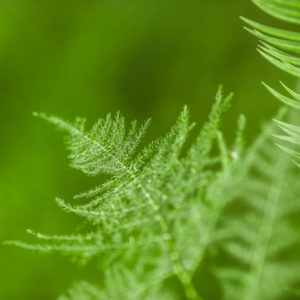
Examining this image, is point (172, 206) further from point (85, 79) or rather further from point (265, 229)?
point (85, 79)

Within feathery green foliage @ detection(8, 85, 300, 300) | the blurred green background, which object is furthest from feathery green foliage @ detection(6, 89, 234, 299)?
the blurred green background

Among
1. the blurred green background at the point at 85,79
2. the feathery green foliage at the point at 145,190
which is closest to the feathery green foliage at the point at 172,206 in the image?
the feathery green foliage at the point at 145,190

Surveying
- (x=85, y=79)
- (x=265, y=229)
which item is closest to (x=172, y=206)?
(x=265, y=229)

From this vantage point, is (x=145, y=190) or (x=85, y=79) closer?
(x=145, y=190)

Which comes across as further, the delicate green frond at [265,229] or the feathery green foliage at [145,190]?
the delicate green frond at [265,229]

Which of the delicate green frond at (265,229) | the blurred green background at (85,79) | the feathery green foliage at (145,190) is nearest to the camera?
the feathery green foliage at (145,190)

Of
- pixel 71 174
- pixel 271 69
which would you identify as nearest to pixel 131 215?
pixel 71 174

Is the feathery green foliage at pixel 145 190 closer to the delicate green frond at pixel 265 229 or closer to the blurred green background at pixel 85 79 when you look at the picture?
the delicate green frond at pixel 265 229

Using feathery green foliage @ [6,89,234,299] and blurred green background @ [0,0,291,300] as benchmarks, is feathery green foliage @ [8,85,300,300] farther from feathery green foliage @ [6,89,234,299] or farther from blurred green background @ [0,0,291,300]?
blurred green background @ [0,0,291,300]

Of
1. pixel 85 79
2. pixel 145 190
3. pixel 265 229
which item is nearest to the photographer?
pixel 145 190
